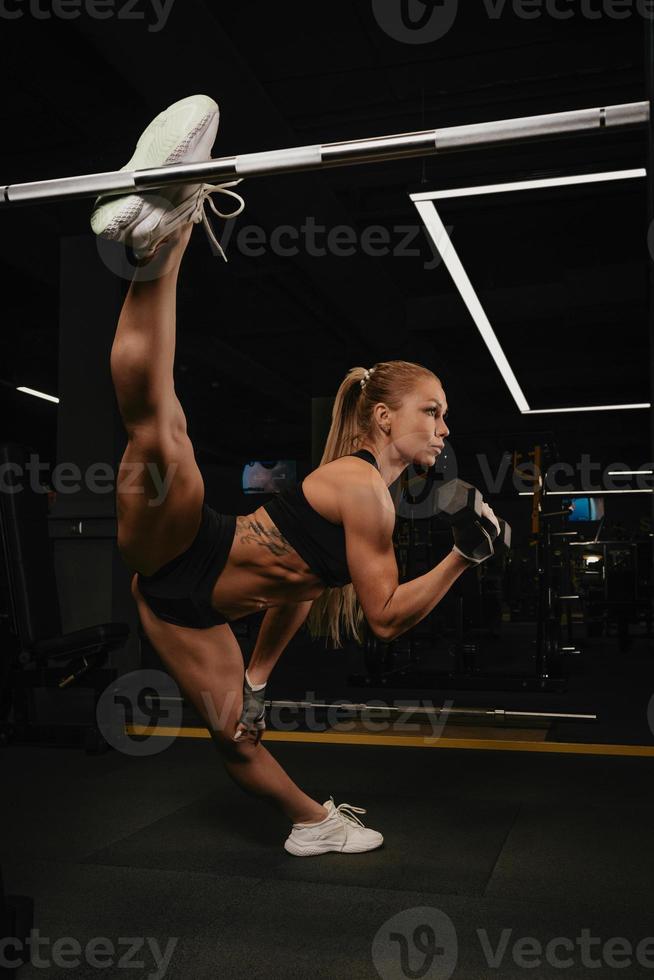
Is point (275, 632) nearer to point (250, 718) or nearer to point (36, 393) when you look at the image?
point (250, 718)

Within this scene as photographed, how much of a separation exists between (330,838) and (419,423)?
1.13 m

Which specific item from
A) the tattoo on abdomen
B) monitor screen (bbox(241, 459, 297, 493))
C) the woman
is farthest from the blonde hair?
monitor screen (bbox(241, 459, 297, 493))

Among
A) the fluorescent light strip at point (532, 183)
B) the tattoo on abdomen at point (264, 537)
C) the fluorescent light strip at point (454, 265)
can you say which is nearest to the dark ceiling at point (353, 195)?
the fluorescent light strip at point (532, 183)

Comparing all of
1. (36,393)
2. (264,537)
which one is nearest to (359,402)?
(264,537)

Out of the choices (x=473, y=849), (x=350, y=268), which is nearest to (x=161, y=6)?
(x=350, y=268)

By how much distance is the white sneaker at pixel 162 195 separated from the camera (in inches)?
65.4

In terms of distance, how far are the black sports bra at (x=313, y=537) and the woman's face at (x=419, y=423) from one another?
30cm

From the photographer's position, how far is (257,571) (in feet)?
6.72

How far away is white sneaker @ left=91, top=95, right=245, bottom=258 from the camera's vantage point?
1661mm

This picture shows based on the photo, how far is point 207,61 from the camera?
3.63 m

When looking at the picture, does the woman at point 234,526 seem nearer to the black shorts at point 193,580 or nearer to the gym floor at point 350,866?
the black shorts at point 193,580

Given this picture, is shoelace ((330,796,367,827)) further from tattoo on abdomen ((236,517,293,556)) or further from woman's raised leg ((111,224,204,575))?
woman's raised leg ((111,224,204,575))

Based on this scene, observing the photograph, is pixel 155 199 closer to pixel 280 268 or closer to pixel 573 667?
pixel 280 268

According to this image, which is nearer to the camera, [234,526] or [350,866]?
[234,526]
